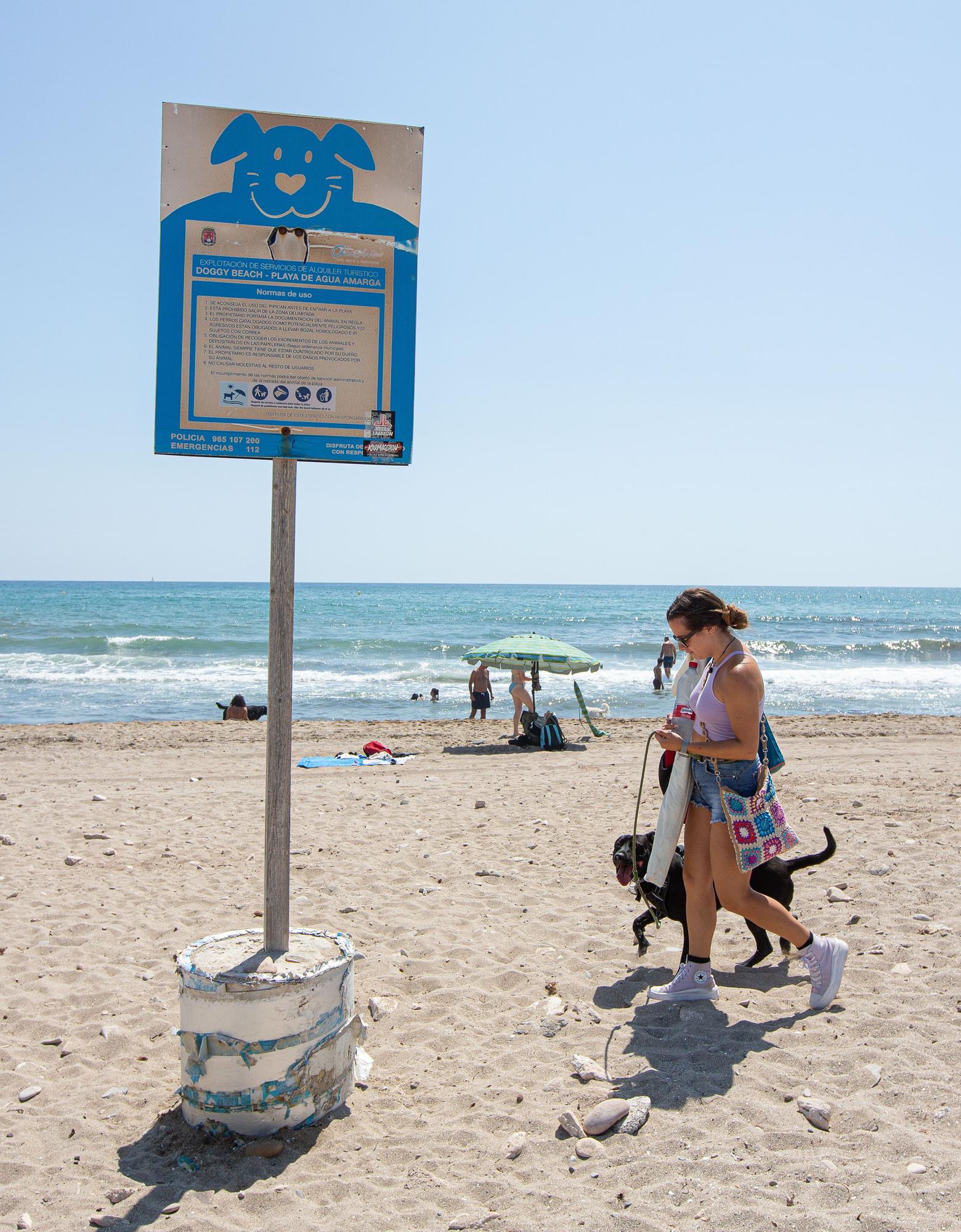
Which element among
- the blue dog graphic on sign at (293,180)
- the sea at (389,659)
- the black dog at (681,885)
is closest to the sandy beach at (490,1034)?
the black dog at (681,885)

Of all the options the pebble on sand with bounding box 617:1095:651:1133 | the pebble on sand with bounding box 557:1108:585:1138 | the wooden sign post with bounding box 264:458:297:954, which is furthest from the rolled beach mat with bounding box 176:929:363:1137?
the pebble on sand with bounding box 617:1095:651:1133

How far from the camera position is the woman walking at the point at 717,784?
3594 millimetres

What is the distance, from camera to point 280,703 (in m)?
3.32

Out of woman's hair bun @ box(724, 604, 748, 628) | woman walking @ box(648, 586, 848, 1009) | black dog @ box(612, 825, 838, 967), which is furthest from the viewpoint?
black dog @ box(612, 825, 838, 967)

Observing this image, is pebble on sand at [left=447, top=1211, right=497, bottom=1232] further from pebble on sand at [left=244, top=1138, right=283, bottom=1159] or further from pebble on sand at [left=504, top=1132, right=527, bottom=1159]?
pebble on sand at [left=244, top=1138, right=283, bottom=1159]

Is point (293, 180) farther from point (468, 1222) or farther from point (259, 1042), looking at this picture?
point (468, 1222)

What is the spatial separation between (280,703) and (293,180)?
186 centimetres

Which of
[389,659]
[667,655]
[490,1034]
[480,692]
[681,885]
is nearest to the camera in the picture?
[490,1034]

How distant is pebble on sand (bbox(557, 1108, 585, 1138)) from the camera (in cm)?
296

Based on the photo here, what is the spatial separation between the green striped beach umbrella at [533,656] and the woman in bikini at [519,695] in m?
0.32

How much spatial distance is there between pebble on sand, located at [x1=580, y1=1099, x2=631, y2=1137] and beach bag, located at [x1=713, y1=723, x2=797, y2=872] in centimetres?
104

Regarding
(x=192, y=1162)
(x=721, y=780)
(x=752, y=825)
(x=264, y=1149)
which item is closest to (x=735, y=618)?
(x=721, y=780)

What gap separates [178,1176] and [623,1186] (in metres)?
1.33

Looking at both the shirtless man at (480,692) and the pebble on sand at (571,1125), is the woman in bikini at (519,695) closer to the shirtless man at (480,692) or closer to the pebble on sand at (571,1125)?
the shirtless man at (480,692)
